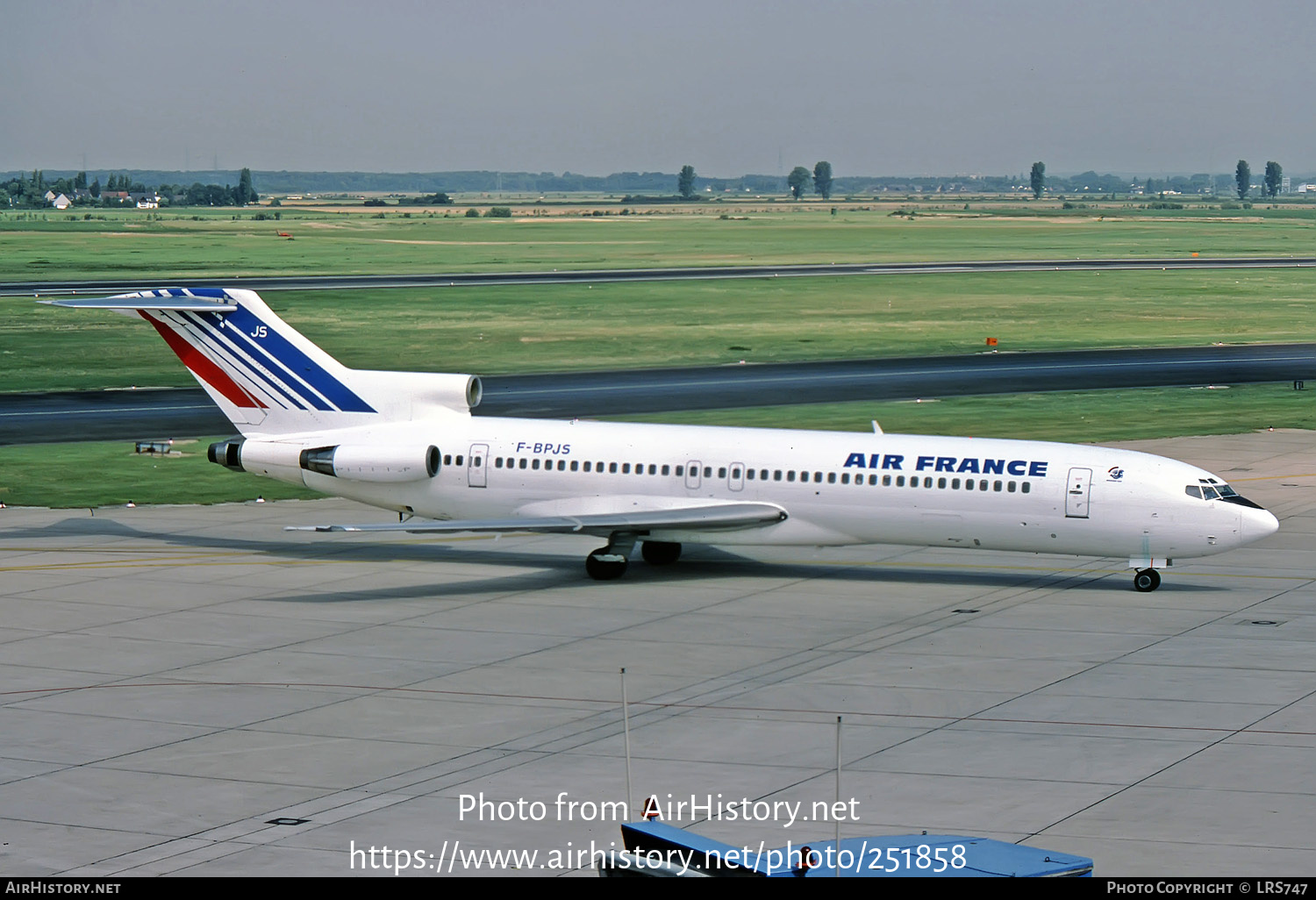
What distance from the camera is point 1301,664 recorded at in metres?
29.6

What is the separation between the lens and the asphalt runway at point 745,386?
202 feet

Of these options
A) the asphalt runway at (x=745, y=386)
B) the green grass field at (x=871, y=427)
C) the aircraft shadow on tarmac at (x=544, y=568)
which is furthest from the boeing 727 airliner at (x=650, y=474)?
the asphalt runway at (x=745, y=386)

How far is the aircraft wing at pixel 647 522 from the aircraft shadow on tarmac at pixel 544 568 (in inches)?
54.3

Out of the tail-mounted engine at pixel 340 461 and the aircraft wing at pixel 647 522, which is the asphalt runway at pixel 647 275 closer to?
the tail-mounted engine at pixel 340 461

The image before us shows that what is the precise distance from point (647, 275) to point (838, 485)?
320 feet

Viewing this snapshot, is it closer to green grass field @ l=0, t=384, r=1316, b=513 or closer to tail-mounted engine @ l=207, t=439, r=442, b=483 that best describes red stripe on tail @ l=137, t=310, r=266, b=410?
tail-mounted engine @ l=207, t=439, r=442, b=483

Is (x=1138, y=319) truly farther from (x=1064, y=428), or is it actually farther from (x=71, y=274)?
(x=71, y=274)

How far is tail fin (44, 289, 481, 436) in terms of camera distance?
40.0m

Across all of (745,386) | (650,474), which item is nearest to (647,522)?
Result: (650,474)

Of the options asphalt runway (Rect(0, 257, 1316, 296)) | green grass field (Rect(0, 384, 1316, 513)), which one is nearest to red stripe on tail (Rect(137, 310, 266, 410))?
green grass field (Rect(0, 384, 1316, 513))

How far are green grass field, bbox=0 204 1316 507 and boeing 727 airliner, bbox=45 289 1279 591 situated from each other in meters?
8.67
